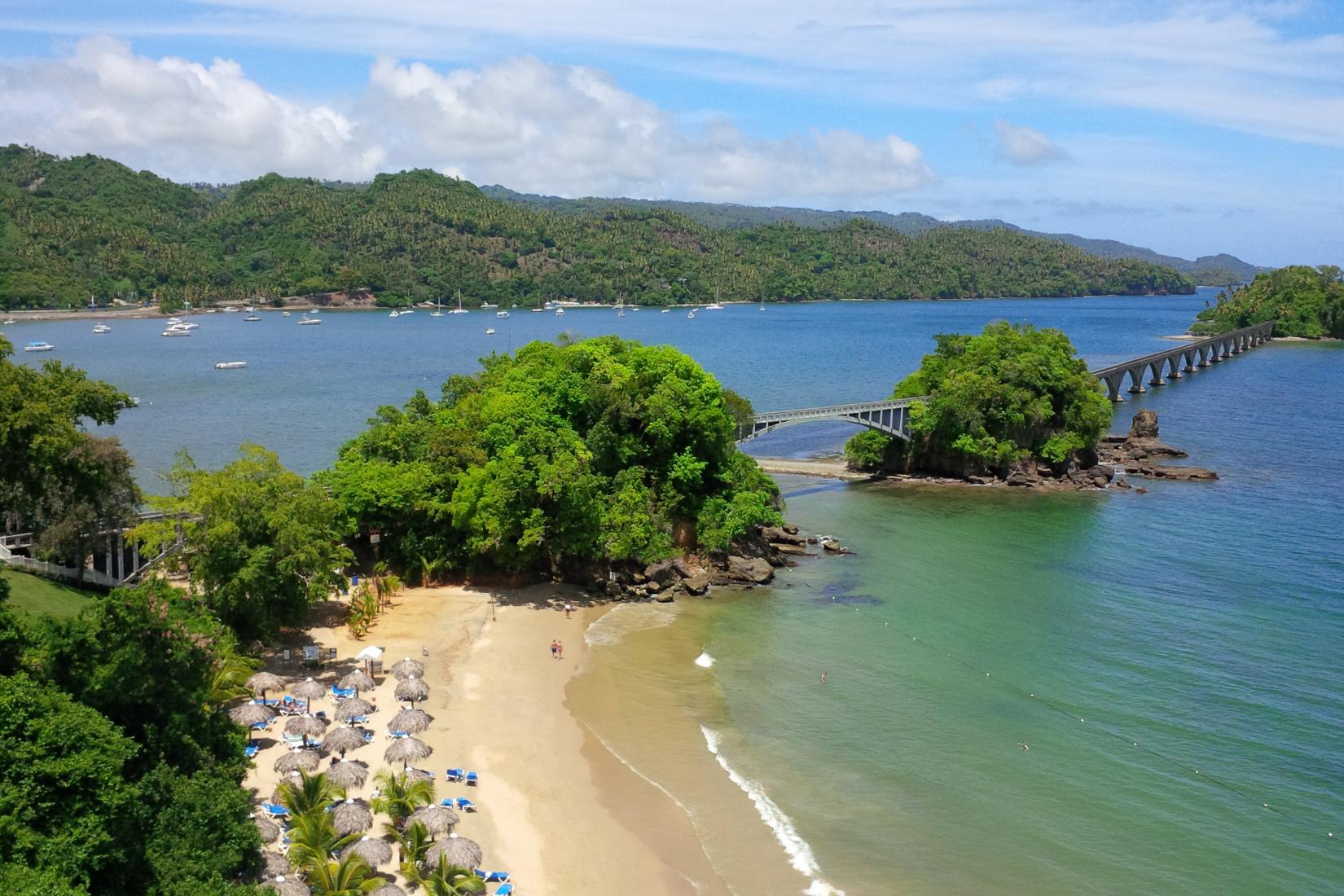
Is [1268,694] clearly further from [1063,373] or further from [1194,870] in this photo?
[1063,373]

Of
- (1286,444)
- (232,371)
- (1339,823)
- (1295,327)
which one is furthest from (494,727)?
(1295,327)

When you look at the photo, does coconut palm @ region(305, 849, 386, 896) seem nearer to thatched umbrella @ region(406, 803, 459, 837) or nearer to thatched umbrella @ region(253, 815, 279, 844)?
thatched umbrella @ region(253, 815, 279, 844)

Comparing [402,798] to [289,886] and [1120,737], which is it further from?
[1120,737]

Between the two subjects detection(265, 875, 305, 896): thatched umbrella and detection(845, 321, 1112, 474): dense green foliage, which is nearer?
detection(265, 875, 305, 896): thatched umbrella

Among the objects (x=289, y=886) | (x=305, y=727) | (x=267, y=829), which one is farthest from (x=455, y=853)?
(x=305, y=727)

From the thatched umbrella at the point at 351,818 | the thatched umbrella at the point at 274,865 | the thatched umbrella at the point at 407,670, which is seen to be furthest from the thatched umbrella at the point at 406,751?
the thatched umbrella at the point at 274,865

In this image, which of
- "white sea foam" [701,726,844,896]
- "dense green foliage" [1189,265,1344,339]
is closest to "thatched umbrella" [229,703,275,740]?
"white sea foam" [701,726,844,896]
